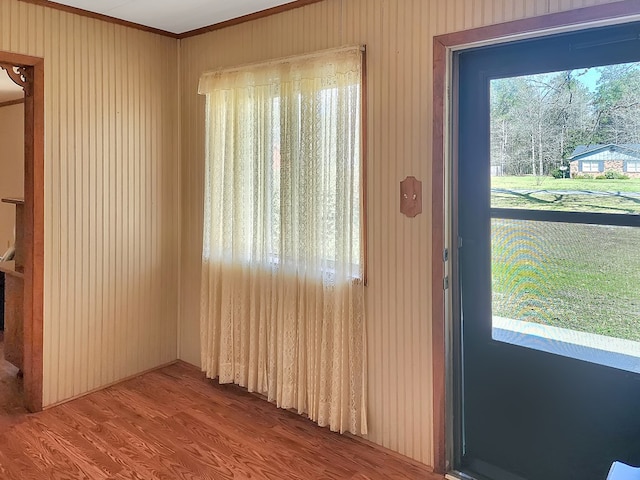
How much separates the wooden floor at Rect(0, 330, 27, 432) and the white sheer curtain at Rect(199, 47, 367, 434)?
1.16m

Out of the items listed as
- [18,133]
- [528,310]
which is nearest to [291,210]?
[528,310]

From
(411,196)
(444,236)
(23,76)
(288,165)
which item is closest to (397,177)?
(411,196)

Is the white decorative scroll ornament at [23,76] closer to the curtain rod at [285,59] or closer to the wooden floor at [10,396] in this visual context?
the curtain rod at [285,59]

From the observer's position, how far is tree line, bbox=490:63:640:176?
2.03m

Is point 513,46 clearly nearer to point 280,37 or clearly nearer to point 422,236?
point 422,236

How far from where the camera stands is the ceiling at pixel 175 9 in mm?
3039

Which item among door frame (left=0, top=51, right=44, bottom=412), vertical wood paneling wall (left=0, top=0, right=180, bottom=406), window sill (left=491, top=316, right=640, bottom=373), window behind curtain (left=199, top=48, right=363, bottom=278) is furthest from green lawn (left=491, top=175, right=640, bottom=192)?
door frame (left=0, top=51, right=44, bottom=412)

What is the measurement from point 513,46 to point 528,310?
117cm

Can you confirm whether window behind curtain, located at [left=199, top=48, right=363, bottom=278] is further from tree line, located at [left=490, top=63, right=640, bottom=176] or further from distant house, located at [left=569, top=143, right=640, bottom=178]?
distant house, located at [left=569, top=143, right=640, bottom=178]

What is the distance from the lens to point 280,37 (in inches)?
123

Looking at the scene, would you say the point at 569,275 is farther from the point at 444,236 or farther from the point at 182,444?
the point at 182,444

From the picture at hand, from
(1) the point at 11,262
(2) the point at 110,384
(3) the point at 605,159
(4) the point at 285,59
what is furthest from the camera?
(1) the point at 11,262

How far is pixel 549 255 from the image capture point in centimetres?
227

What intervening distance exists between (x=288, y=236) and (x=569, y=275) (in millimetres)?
1518
